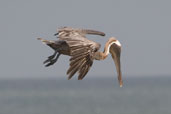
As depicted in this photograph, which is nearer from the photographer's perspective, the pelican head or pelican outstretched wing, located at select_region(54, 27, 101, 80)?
pelican outstretched wing, located at select_region(54, 27, 101, 80)

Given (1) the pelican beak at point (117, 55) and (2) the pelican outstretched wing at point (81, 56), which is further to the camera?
(1) the pelican beak at point (117, 55)

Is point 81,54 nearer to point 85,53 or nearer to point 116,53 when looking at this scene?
point 85,53

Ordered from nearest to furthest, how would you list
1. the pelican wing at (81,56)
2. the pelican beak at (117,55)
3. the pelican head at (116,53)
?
1. the pelican wing at (81,56)
2. the pelican head at (116,53)
3. the pelican beak at (117,55)

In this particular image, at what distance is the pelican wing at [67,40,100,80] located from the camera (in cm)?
1557

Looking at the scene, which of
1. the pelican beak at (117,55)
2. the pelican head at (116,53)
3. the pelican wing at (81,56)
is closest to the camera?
the pelican wing at (81,56)

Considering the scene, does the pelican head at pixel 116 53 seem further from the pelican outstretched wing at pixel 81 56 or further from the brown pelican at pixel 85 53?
the pelican outstretched wing at pixel 81 56

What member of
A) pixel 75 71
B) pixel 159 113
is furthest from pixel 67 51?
pixel 159 113

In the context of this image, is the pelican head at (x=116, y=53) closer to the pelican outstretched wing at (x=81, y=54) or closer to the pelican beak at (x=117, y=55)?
the pelican beak at (x=117, y=55)

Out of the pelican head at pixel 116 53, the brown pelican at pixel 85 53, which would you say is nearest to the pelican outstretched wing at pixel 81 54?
the brown pelican at pixel 85 53

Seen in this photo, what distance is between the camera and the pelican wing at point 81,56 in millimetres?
15570

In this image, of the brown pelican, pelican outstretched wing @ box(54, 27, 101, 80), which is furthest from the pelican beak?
pelican outstretched wing @ box(54, 27, 101, 80)

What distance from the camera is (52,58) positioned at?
64.8 feet

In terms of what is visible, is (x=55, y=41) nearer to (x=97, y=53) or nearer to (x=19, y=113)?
(x=97, y=53)

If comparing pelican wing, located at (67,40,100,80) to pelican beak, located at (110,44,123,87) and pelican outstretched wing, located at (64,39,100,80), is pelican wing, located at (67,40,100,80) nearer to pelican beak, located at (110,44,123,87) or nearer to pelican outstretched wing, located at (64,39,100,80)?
pelican outstretched wing, located at (64,39,100,80)
